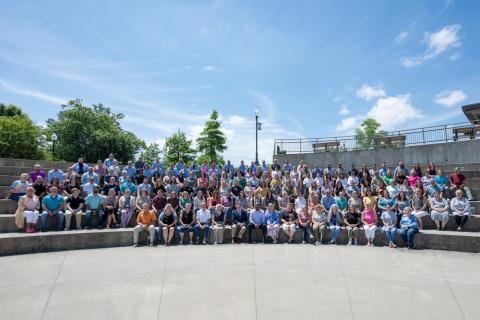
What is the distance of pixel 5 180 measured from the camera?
1234 centimetres

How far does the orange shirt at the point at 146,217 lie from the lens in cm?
1042

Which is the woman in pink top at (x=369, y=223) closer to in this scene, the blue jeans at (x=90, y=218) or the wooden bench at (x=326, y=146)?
the blue jeans at (x=90, y=218)

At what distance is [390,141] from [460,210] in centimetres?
1217

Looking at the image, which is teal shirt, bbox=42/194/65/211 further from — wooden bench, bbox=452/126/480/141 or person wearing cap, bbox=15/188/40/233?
wooden bench, bbox=452/126/480/141

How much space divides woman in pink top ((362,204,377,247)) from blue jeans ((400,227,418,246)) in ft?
2.64

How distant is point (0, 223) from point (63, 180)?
2.66 metres

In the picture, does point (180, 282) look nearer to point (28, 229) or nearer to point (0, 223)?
point (28, 229)

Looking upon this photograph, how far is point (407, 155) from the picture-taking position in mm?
20406

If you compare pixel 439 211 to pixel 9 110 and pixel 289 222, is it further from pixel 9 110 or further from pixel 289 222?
pixel 9 110

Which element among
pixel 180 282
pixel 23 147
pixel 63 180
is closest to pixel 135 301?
pixel 180 282

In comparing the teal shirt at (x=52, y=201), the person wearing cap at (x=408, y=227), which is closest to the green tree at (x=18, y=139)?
the teal shirt at (x=52, y=201)

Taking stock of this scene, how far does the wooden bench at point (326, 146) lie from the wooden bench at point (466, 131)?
7534 millimetres

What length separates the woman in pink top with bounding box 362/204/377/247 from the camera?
33.8 ft

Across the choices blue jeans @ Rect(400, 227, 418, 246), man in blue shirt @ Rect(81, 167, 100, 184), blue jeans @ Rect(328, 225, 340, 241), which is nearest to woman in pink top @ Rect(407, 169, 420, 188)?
blue jeans @ Rect(400, 227, 418, 246)
